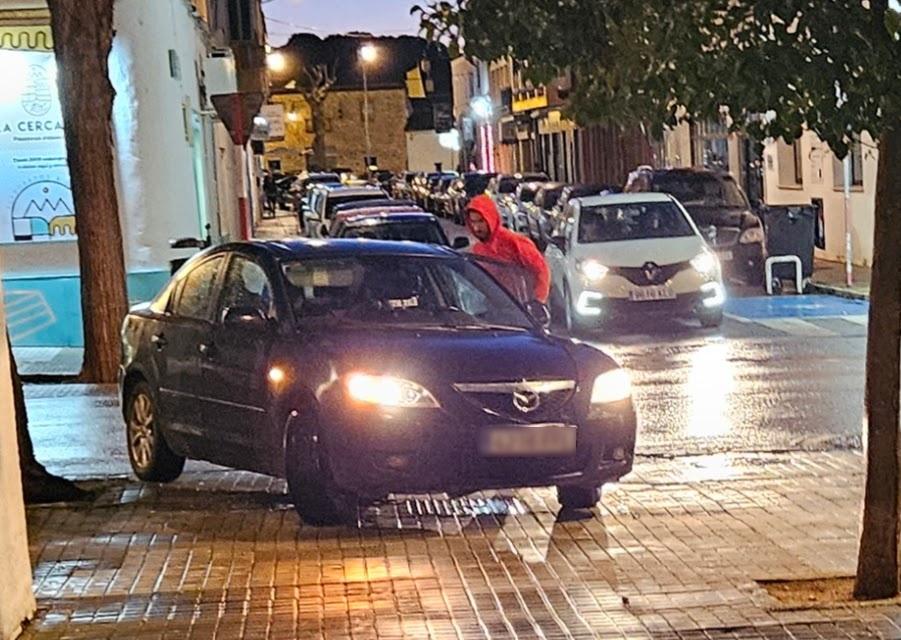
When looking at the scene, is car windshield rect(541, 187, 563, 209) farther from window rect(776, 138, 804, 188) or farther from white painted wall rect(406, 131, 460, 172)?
white painted wall rect(406, 131, 460, 172)

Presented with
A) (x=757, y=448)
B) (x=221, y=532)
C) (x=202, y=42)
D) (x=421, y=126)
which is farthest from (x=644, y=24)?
(x=421, y=126)

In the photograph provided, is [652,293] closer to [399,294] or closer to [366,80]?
[399,294]

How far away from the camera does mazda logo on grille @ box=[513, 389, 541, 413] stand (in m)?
8.73

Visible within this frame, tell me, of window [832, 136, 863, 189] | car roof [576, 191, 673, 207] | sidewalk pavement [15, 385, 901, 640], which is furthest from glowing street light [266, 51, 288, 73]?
sidewalk pavement [15, 385, 901, 640]

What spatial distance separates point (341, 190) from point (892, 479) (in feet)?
84.4

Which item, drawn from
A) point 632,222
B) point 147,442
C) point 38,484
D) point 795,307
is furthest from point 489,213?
point 795,307

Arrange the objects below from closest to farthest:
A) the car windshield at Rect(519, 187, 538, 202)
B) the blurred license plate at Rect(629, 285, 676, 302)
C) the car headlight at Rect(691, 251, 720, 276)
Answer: the blurred license plate at Rect(629, 285, 676, 302) → the car headlight at Rect(691, 251, 720, 276) → the car windshield at Rect(519, 187, 538, 202)

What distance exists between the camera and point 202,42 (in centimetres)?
2988

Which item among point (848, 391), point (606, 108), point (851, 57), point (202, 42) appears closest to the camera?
point (851, 57)

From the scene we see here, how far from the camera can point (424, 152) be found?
101m

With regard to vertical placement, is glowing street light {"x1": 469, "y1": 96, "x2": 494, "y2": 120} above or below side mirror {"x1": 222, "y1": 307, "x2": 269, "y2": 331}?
above

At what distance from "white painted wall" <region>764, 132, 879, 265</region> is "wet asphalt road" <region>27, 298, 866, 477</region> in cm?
637

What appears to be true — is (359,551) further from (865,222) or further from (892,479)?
(865,222)

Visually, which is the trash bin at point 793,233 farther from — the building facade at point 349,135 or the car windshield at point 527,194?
the building facade at point 349,135
